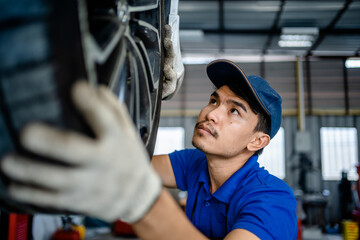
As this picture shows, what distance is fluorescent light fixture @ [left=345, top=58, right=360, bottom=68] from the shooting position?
8.23m

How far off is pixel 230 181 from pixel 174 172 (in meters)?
0.30

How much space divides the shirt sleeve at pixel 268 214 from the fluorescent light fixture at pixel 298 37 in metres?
6.28

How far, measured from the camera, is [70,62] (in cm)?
40

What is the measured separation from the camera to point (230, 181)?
117cm

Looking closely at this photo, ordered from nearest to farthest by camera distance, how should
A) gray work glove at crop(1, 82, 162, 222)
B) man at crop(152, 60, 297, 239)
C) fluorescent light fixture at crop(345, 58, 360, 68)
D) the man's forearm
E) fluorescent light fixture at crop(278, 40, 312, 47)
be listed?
gray work glove at crop(1, 82, 162, 222) → the man's forearm → man at crop(152, 60, 297, 239) → fluorescent light fixture at crop(278, 40, 312, 47) → fluorescent light fixture at crop(345, 58, 360, 68)

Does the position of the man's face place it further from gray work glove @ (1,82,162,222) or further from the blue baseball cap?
gray work glove @ (1,82,162,222)

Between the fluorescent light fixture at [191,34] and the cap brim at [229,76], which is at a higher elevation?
the fluorescent light fixture at [191,34]

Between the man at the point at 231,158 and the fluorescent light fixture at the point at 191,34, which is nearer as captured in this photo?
the man at the point at 231,158

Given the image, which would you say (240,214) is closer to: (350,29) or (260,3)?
(260,3)

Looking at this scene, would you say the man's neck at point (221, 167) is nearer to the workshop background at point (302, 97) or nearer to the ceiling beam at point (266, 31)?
the workshop background at point (302, 97)

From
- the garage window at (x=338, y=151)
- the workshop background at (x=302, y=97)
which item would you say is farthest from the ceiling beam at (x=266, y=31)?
the garage window at (x=338, y=151)

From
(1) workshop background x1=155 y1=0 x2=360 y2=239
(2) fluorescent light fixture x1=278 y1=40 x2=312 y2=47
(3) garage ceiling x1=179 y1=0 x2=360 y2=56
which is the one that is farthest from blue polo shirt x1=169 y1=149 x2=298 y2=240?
(2) fluorescent light fixture x1=278 y1=40 x2=312 y2=47

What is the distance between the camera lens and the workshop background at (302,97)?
7.07 meters

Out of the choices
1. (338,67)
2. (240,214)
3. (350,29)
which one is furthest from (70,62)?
(338,67)
